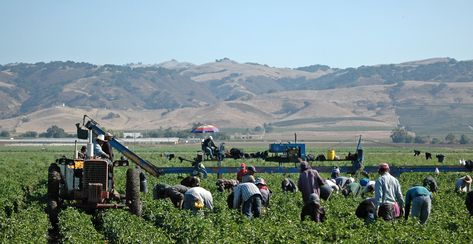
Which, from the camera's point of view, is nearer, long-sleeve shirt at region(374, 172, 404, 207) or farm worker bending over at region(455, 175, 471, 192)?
long-sleeve shirt at region(374, 172, 404, 207)

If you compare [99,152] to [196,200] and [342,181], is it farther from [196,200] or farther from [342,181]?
[342,181]

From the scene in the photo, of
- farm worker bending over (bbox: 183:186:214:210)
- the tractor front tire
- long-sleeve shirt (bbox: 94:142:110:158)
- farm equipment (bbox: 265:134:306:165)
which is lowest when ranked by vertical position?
the tractor front tire

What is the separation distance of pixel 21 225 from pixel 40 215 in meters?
2.95

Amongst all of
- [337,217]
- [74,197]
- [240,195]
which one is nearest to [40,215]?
[74,197]

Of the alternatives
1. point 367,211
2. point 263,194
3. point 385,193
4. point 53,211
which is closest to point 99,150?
point 53,211

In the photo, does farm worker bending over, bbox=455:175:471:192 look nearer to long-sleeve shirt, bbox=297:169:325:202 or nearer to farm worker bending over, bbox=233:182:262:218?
long-sleeve shirt, bbox=297:169:325:202

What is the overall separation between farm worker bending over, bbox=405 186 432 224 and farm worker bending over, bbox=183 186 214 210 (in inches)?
177

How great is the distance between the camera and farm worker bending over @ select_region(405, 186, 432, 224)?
18172mm

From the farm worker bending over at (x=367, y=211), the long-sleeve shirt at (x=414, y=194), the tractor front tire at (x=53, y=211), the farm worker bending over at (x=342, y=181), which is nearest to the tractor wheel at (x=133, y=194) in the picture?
the tractor front tire at (x=53, y=211)

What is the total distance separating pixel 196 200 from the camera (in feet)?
65.0

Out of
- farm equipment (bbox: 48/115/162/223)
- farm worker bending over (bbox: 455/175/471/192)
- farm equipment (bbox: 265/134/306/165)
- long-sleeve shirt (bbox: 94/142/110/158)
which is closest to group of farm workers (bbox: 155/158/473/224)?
farm equipment (bbox: 48/115/162/223)

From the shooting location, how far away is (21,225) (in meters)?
18.4

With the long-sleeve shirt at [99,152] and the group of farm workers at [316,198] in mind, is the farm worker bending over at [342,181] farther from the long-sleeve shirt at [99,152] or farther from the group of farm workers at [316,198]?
the long-sleeve shirt at [99,152]

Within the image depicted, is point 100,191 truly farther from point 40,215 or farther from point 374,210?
point 374,210
